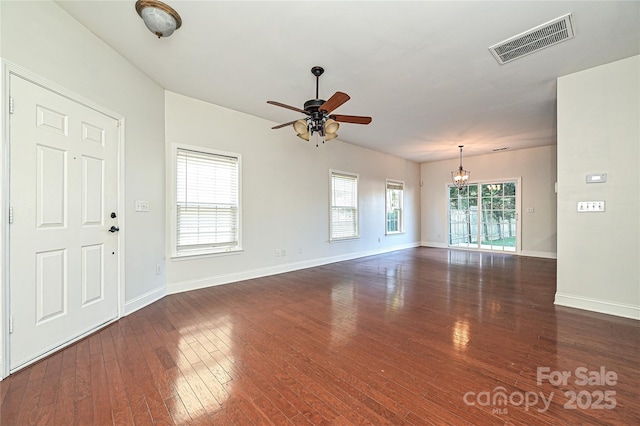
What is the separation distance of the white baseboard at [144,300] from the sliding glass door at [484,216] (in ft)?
27.5

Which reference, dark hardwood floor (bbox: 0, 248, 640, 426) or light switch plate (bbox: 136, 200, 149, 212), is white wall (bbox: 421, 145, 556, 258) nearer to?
dark hardwood floor (bbox: 0, 248, 640, 426)

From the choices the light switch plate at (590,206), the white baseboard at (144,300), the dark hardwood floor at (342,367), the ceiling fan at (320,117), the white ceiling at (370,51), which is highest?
the white ceiling at (370,51)

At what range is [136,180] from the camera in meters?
3.31

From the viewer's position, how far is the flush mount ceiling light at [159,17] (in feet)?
7.30

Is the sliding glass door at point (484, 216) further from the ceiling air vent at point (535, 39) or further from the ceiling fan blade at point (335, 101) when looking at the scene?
the ceiling fan blade at point (335, 101)

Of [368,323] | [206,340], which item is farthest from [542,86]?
[206,340]

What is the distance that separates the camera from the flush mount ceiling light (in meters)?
2.23

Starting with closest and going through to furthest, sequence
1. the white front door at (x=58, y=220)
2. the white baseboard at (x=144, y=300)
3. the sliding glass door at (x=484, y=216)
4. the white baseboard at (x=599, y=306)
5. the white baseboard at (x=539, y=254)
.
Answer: the white front door at (x=58, y=220) < the white baseboard at (x=599, y=306) < the white baseboard at (x=144, y=300) < the white baseboard at (x=539, y=254) < the sliding glass door at (x=484, y=216)

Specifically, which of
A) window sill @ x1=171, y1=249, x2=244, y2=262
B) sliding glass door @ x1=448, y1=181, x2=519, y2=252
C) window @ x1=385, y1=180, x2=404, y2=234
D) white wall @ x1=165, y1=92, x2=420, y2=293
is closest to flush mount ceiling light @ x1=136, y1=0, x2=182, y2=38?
white wall @ x1=165, y1=92, x2=420, y2=293

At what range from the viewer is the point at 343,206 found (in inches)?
261

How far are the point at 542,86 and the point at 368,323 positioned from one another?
13.1ft

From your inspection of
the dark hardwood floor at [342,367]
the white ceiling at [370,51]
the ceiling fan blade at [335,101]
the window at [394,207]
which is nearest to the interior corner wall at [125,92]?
the white ceiling at [370,51]

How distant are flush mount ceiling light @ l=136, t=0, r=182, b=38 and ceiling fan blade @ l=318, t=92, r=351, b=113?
5.04 ft

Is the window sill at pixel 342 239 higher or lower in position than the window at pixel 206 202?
lower
